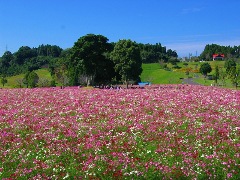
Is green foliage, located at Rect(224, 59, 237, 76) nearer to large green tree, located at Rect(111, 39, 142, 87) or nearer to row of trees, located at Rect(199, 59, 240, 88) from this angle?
row of trees, located at Rect(199, 59, 240, 88)

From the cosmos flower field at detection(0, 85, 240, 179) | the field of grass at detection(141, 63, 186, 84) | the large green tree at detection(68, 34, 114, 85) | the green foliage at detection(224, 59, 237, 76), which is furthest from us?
the field of grass at detection(141, 63, 186, 84)

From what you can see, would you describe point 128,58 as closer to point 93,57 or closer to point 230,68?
point 93,57

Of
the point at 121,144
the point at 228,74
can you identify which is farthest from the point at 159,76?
the point at 121,144

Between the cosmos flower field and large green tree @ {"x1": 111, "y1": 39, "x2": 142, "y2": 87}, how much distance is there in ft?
113

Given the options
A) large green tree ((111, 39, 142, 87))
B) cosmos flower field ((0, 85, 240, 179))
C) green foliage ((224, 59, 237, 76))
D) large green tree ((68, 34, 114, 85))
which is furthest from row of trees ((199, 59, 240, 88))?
cosmos flower field ((0, 85, 240, 179))

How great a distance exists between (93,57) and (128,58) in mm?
10963

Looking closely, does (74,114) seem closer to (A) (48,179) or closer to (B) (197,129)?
(B) (197,129)

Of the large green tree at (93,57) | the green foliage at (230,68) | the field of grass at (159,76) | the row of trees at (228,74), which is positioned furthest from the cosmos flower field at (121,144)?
the field of grass at (159,76)

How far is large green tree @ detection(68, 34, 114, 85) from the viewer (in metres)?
63.0

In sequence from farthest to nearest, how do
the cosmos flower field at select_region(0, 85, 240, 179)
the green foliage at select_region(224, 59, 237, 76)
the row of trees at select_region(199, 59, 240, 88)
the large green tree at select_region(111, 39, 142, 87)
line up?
1. the green foliage at select_region(224, 59, 237, 76)
2. the row of trees at select_region(199, 59, 240, 88)
3. the large green tree at select_region(111, 39, 142, 87)
4. the cosmos flower field at select_region(0, 85, 240, 179)

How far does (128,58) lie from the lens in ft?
185

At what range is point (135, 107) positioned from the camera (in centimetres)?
2359

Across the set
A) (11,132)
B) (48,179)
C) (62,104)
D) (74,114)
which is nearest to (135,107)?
(74,114)

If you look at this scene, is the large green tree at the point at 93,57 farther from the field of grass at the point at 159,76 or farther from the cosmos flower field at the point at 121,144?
the field of grass at the point at 159,76
